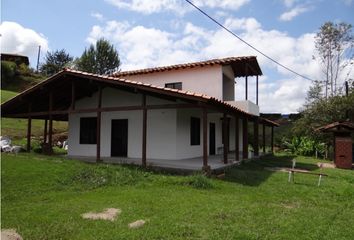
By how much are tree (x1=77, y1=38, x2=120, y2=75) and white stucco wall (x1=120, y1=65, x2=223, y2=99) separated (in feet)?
120

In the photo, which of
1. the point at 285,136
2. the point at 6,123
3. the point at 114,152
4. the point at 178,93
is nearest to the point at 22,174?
the point at 178,93

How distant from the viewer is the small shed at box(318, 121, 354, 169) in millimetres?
19578

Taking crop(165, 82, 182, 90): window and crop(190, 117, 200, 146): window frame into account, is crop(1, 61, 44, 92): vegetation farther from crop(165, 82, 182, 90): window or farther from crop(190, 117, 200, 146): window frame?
crop(190, 117, 200, 146): window frame

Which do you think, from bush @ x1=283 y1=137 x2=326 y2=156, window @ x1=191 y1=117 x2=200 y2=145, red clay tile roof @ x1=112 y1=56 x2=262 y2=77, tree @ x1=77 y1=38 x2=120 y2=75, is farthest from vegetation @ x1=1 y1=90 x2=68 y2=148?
tree @ x1=77 y1=38 x2=120 y2=75

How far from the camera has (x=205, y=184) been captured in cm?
1038

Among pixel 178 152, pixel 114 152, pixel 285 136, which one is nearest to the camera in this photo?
pixel 178 152

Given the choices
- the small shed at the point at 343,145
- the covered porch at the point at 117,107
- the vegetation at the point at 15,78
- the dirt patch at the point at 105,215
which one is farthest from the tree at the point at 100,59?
the dirt patch at the point at 105,215

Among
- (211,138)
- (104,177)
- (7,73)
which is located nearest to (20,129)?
(211,138)

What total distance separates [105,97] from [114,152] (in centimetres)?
Result: 274

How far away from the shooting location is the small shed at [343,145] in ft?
64.2

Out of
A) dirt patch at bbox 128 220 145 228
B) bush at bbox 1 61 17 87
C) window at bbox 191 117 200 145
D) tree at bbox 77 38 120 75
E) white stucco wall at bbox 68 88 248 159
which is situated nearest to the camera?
dirt patch at bbox 128 220 145 228

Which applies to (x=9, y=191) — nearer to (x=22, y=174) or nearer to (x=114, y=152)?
(x=22, y=174)

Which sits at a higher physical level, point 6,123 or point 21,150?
point 6,123

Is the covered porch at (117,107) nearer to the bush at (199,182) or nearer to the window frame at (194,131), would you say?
the window frame at (194,131)
